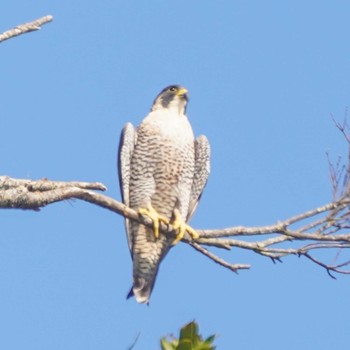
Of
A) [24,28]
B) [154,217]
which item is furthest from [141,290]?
[24,28]

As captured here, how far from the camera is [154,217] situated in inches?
342

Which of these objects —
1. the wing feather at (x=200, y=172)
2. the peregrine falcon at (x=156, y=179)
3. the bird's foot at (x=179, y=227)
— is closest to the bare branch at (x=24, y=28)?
the bird's foot at (x=179, y=227)

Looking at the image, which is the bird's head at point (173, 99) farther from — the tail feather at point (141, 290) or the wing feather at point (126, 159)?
the tail feather at point (141, 290)

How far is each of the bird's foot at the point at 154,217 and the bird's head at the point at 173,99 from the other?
140 cm

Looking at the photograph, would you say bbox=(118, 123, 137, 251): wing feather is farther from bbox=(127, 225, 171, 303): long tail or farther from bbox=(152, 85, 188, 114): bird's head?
bbox=(152, 85, 188, 114): bird's head

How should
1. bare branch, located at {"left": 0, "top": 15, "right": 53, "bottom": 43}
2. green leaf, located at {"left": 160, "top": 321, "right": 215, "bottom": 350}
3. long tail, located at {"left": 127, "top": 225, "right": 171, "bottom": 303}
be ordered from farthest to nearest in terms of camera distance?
long tail, located at {"left": 127, "top": 225, "right": 171, "bottom": 303}
bare branch, located at {"left": 0, "top": 15, "right": 53, "bottom": 43}
green leaf, located at {"left": 160, "top": 321, "right": 215, "bottom": 350}

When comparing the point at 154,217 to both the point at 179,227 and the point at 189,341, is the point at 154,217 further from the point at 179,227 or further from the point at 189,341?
the point at 189,341

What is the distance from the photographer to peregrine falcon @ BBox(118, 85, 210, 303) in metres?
9.19

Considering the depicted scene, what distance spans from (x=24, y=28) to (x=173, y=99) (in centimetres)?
400

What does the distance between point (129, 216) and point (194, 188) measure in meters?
2.30

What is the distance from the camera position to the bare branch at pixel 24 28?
250 inches

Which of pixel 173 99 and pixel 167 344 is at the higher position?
pixel 173 99

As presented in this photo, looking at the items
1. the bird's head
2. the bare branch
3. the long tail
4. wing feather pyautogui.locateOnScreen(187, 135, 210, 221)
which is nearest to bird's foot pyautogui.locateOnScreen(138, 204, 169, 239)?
the long tail

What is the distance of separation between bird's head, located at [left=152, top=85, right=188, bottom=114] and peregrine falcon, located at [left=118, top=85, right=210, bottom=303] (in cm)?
46
